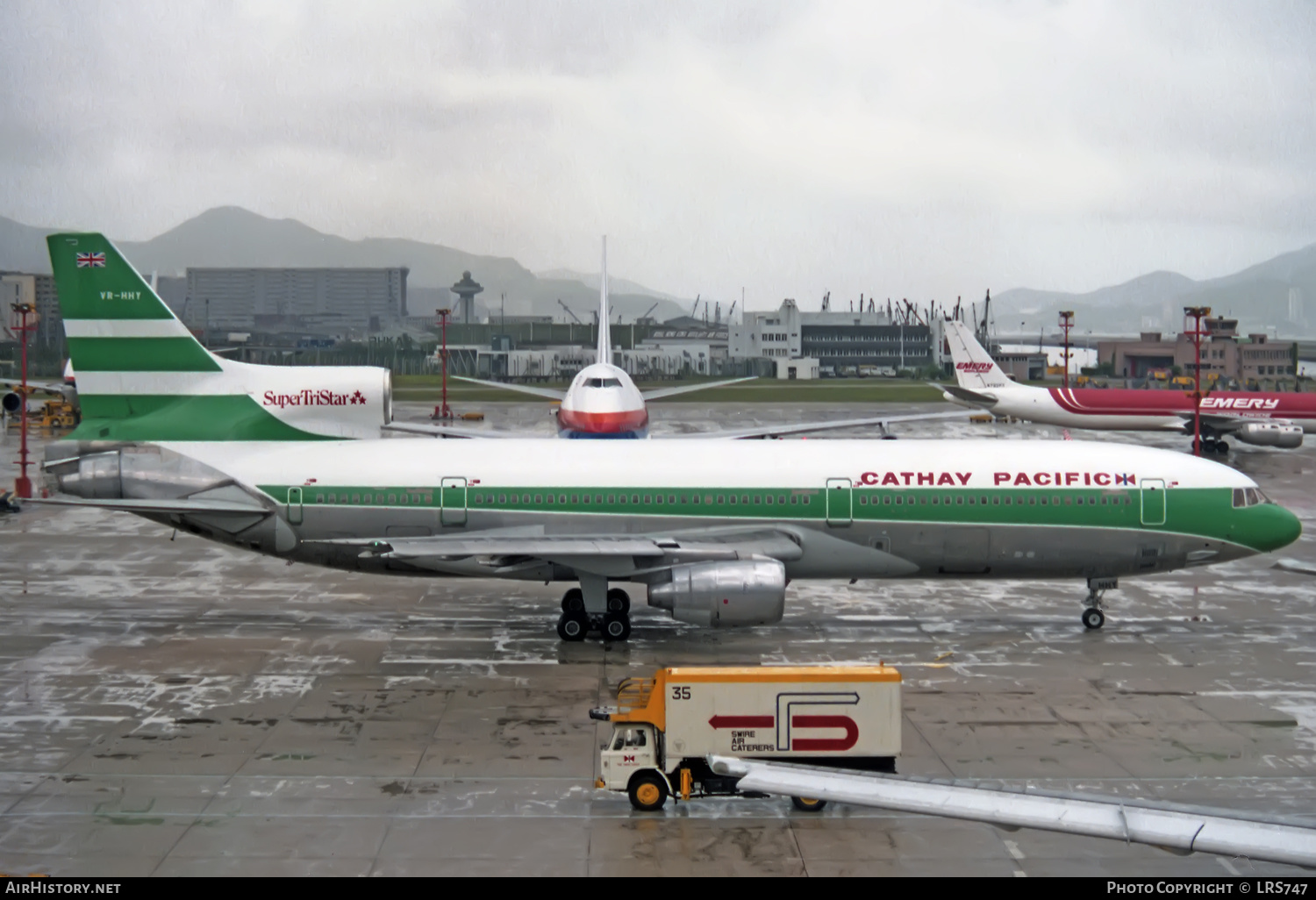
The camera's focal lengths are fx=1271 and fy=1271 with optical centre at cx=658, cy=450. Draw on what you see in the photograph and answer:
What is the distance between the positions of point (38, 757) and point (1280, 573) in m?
30.9

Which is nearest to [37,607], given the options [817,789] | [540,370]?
[817,789]

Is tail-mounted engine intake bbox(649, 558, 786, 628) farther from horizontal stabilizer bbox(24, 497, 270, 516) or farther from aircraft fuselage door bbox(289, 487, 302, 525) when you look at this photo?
horizontal stabilizer bbox(24, 497, 270, 516)

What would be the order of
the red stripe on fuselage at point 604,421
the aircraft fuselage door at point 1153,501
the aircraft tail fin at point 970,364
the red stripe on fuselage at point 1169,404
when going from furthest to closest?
the aircraft tail fin at point 970,364, the red stripe on fuselage at point 1169,404, the red stripe on fuselage at point 604,421, the aircraft fuselage door at point 1153,501

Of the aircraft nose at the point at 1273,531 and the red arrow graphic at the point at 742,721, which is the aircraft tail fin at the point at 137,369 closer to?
the red arrow graphic at the point at 742,721

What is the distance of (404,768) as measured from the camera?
63.4 ft

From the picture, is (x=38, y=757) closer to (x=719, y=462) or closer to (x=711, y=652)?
(x=711, y=652)

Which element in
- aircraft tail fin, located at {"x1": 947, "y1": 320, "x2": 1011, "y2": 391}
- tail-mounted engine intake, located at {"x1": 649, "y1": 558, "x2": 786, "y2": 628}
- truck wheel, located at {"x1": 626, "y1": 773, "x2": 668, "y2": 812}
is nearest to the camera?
truck wheel, located at {"x1": 626, "y1": 773, "x2": 668, "y2": 812}

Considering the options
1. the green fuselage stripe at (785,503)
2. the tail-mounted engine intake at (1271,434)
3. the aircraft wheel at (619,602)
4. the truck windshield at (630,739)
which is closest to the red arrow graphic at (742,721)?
the truck windshield at (630,739)

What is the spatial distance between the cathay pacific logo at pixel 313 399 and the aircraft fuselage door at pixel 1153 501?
1735 centimetres

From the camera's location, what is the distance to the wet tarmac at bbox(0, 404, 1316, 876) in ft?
53.2

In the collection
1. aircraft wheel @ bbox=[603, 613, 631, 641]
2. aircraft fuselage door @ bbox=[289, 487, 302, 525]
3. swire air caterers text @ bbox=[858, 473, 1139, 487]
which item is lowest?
aircraft wheel @ bbox=[603, 613, 631, 641]

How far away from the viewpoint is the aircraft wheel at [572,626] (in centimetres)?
2675

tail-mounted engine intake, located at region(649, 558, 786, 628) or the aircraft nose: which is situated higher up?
the aircraft nose

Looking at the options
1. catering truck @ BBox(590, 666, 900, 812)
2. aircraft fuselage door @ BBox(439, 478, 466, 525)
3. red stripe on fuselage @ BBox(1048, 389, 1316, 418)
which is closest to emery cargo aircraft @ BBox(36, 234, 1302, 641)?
aircraft fuselage door @ BBox(439, 478, 466, 525)
